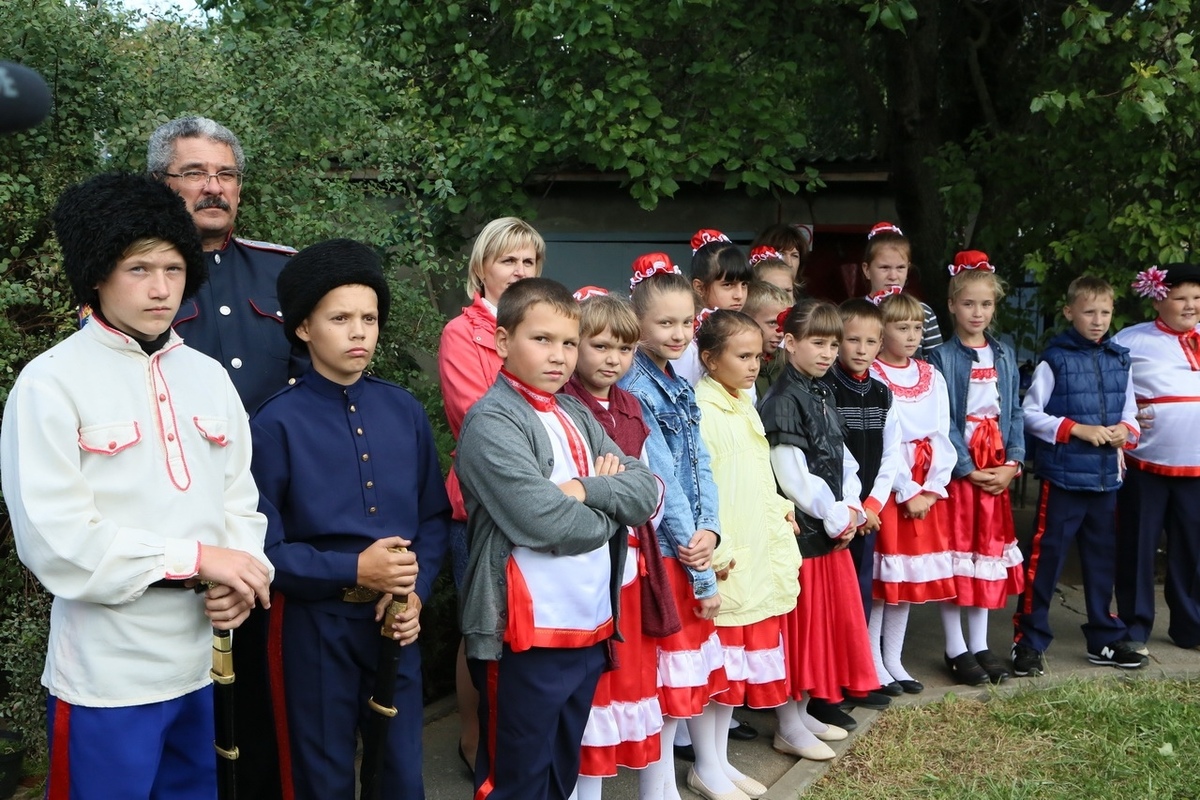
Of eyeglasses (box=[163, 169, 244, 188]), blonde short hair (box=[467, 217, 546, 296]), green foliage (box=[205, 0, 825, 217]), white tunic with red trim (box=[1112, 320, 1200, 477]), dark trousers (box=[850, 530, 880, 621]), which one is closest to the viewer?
eyeglasses (box=[163, 169, 244, 188])

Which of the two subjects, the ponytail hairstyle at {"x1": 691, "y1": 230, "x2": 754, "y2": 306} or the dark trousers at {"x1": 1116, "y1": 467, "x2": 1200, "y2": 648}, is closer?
the ponytail hairstyle at {"x1": 691, "y1": 230, "x2": 754, "y2": 306}

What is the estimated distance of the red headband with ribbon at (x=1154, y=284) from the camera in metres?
5.64

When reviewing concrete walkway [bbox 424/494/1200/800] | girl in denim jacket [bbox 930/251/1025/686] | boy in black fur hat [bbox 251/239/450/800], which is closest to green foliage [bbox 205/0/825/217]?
girl in denim jacket [bbox 930/251/1025/686]

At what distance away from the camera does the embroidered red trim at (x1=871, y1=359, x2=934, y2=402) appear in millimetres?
5000

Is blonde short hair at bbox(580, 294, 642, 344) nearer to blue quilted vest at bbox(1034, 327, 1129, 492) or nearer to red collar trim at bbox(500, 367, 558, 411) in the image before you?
red collar trim at bbox(500, 367, 558, 411)

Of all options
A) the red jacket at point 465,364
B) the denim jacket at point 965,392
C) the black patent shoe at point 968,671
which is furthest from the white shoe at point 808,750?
the red jacket at point 465,364

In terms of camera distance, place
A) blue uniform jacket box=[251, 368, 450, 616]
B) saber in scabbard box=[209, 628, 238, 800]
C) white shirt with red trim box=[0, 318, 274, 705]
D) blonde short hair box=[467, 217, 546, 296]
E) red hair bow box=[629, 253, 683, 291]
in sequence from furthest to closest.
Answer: red hair bow box=[629, 253, 683, 291] < blonde short hair box=[467, 217, 546, 296] < blue uniform jacket box=[251, 368, 450, 616] < saber in scabbard box=[209, 628, 238, 800] < white shirt with red trim box=[0, 318, 274, 705]

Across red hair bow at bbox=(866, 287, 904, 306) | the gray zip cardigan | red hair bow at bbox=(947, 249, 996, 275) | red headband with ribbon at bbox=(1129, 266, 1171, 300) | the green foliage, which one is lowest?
the gray zip cardigan

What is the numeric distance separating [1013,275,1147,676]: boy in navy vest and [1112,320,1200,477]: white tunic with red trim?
0.19 m

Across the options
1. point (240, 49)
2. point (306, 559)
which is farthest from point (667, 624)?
point (240, 49)

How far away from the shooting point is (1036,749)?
4473mm

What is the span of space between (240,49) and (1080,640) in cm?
491

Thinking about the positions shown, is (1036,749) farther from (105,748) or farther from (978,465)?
(105,748)

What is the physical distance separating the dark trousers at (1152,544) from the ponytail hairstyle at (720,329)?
2.71 m
